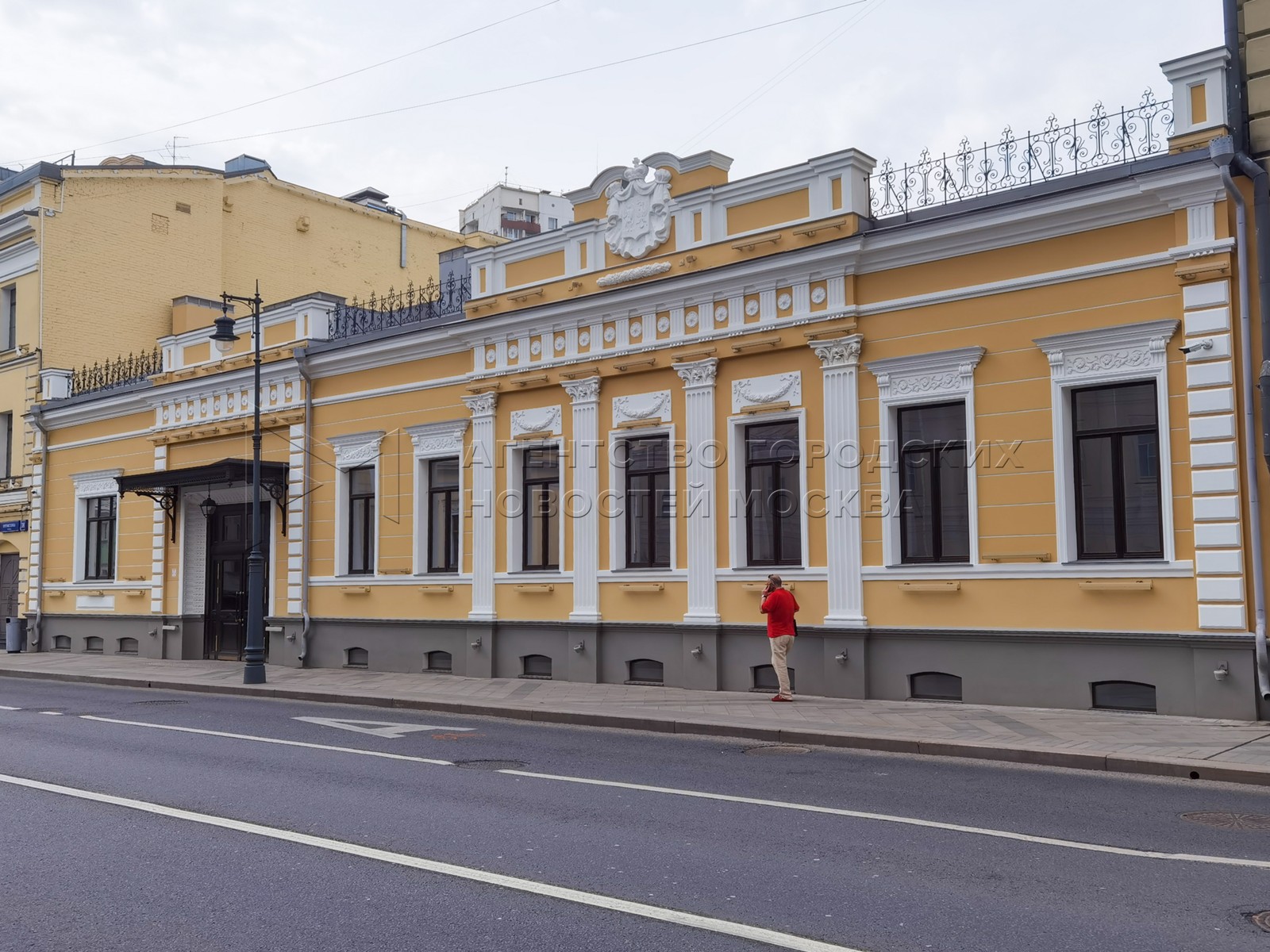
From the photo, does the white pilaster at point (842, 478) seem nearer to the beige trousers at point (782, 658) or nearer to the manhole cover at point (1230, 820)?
the beige trousers at point (782, 658)

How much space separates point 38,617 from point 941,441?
24.8 metres

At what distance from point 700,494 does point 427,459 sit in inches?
255

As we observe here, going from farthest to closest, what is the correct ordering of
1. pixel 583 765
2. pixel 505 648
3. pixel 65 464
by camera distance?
pixel 65 464
pixel 505 648
pixel 583 765

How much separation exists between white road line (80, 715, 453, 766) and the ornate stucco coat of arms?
32.0 ft

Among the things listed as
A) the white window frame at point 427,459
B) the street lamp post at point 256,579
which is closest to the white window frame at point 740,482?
the white window frame at point 427,459

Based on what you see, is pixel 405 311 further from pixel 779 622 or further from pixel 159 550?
pixel 779 622

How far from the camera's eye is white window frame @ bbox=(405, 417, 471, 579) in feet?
70.6

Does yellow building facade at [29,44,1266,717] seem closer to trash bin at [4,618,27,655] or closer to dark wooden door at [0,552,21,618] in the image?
trash bin at [4,618,27,655]

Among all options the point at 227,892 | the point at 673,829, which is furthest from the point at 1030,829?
the point at 227,892

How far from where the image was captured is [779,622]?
15.8 metres

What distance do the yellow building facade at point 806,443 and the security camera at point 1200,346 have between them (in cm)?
3

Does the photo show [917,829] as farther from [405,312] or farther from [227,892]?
[405,312]

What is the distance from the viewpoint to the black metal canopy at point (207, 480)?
2392 centimetres

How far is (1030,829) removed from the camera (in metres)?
7.96
